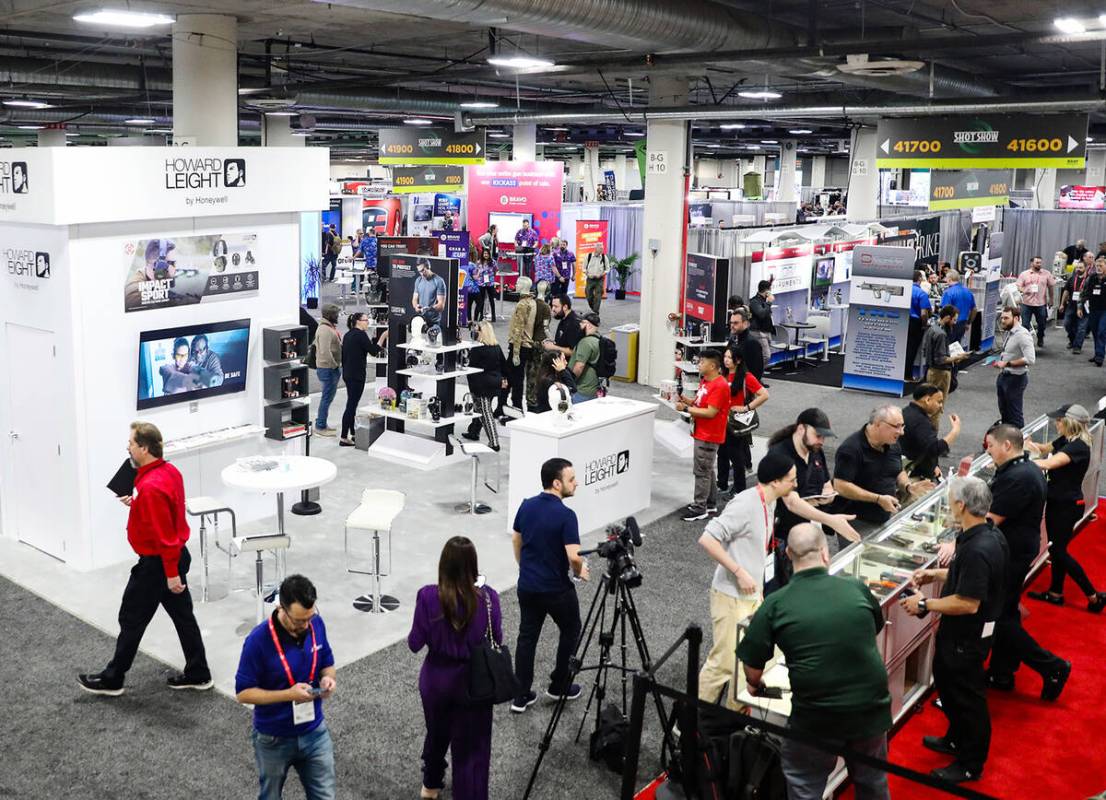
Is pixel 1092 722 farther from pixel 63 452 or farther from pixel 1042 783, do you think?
pixel 63 452

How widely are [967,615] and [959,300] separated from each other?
451 inches

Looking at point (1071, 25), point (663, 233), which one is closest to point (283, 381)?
point (1071, 25)

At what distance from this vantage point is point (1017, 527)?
18.5 ft

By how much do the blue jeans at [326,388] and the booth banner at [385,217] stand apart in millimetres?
16044

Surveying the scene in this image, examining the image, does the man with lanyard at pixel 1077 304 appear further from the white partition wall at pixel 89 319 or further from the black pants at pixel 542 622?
the black pants at pixel 542 622

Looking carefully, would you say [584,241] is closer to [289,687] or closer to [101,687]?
[101,687]

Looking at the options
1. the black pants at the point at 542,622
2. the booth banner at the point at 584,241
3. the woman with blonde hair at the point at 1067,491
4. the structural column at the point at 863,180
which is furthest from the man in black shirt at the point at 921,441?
the booth banner at the point at 584,241

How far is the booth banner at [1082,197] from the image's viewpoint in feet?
82.4

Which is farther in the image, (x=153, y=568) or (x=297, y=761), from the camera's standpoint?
(x=153, y=568)

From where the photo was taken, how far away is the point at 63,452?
7336 millimetres

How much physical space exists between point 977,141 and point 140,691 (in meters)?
10.2

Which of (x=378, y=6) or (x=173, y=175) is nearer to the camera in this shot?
(x=378, y=6)

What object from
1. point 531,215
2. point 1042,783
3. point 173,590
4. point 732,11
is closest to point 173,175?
point 173,590

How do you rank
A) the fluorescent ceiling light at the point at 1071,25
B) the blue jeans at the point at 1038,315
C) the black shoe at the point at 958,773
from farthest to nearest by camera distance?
the blue jeans at the point at 1038,315
the fluorescent ceiling light at the point at 1071,25
the black shoe at the point at 958,773
